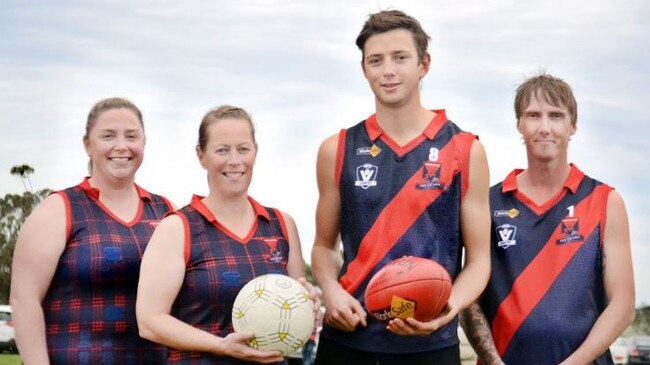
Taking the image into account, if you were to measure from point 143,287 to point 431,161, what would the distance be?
5.98 feet

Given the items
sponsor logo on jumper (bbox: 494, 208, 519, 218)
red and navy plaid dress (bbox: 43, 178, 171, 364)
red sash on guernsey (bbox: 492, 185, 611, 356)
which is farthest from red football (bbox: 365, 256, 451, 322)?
red and navy plaid dress (bbox: 43, 178, 171, 364)

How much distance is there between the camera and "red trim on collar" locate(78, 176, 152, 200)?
6.39 m

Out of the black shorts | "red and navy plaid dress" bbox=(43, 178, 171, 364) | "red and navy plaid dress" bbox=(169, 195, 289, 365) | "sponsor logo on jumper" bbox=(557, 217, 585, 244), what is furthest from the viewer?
"sponsor logo on jumper" bbox=(557, 217, 585, 244)

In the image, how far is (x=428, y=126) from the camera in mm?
6047

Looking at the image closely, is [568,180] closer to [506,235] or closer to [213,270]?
[506,235]

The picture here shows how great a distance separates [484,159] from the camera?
5.99 m

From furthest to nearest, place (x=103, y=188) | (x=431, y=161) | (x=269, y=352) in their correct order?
(x=103, y=188) < (x=431, y=161) < (x=269, y=352)

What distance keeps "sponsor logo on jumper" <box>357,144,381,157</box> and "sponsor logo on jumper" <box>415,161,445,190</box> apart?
1.01 ft

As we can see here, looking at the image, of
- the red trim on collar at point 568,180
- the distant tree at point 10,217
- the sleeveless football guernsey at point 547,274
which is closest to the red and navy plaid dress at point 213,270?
the sleeveless football guernsey at point 547,274

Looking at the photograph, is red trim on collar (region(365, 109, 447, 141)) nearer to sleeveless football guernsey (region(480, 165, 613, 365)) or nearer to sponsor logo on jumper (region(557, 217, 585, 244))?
sleeveless football guernsey (region(480, 165, 613, 365))

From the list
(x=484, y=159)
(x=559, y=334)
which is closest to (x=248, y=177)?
(x=484, y=159)

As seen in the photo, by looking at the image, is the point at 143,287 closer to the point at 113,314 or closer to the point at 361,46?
the point at 113,314

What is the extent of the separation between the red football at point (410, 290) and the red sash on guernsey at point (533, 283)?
3.10 feet

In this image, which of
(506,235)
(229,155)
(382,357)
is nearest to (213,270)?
(229,155)
